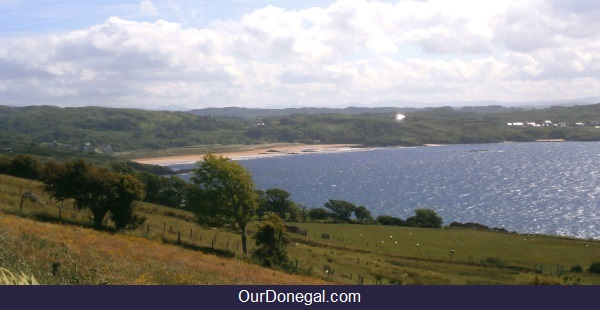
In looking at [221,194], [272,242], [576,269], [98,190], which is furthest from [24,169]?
[576,269]

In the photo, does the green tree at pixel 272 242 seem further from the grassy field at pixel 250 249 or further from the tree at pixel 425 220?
the tree at pixel 425 220

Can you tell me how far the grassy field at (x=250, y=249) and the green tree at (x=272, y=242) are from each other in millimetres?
2049

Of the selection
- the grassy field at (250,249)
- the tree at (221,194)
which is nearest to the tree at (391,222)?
the grassy field at (250,249)

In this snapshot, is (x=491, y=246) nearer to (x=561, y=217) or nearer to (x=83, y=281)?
(x=561, y=217)

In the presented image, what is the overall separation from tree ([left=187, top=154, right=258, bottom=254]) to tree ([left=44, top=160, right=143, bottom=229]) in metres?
5.73

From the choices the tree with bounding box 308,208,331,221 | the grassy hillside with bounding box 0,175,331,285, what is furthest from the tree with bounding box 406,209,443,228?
the grassy hillside with bounding box 0,175,331,285

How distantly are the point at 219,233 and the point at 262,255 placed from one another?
1890cm

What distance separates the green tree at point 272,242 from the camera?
42216 millimetres

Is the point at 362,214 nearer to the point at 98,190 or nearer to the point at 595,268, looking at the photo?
the point at 595,268

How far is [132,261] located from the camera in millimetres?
23203

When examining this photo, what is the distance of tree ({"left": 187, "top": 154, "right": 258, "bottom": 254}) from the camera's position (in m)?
48.6

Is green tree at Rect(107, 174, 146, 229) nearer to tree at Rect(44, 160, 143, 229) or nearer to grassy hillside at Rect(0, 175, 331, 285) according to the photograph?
tree at Rect(44, 160, 143, 229)
